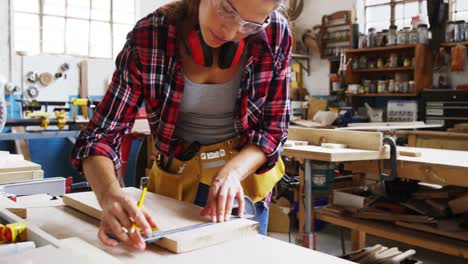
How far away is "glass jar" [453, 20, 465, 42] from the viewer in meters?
5.02

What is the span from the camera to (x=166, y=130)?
1192mm

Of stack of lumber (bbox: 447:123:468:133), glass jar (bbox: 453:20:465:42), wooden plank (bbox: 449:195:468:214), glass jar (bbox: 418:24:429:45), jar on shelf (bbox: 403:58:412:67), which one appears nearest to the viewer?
wooden plank (bbox: 449:195:468:214)

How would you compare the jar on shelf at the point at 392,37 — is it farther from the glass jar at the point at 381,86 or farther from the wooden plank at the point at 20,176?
the wooden plank at the point at 20,176

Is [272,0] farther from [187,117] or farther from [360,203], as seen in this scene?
[360,203]

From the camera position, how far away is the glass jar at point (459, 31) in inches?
198

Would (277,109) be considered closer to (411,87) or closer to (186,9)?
(186,9)

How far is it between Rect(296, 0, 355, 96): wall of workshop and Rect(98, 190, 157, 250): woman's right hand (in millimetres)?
5823

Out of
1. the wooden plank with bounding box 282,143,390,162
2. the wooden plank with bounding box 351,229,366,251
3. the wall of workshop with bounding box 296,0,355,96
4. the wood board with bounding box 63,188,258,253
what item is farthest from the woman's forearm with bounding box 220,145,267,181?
the wall of workshop with bounding box 296,0,355,96

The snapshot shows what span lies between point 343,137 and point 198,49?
169 centimetres

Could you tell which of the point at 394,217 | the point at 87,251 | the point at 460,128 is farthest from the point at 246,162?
the point at 460,128

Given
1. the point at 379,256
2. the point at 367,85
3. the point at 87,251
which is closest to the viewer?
Result: the point at 87,251

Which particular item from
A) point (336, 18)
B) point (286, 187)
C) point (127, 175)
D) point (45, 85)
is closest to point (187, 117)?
point (286, 187)

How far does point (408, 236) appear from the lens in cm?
236

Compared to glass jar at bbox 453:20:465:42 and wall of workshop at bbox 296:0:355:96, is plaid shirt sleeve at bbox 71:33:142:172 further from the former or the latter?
wall of workshop at bbox 296:0:355:96
